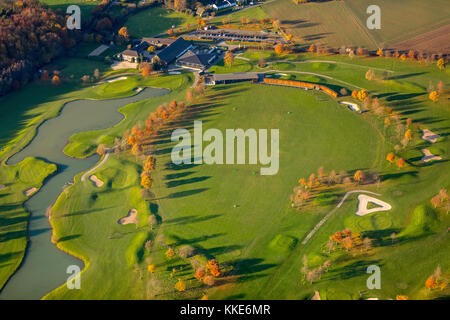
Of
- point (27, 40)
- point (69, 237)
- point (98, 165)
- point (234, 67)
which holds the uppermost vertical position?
point (27, 40)

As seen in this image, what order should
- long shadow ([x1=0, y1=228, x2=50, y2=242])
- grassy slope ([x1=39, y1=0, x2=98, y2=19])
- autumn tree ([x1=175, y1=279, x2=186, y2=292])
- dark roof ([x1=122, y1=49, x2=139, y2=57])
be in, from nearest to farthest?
autumn tree ([x1=175, y1=279, x2=186, y2=292]) → long shadow ([x1=0, y1=228, x2=50, y2=242]) → dark roof ([x1=122, y1=49, x2=139, y2=57]) → grassy slope ([x1=39, y1=0, x2=98, y2=19])

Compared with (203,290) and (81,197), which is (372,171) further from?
(81,197)

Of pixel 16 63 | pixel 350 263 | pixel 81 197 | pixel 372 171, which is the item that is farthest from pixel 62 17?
pixel 350 263

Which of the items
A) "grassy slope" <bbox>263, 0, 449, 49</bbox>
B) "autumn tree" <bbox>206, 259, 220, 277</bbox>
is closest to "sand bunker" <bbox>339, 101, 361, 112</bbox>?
"grassy slope" <bbox>263, 0, 449, 49</bbox>

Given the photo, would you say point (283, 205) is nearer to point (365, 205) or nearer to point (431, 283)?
point (365, 205)

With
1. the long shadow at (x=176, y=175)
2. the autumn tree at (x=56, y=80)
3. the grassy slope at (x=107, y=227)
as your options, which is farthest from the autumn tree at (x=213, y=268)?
the autumn tree at (x=56, y=80)

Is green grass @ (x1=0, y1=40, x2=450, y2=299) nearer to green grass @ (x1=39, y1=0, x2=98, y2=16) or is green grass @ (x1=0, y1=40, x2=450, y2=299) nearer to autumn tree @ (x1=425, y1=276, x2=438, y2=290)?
autumn tree @ (x1=425, y1=276, x2=438, y2=290)

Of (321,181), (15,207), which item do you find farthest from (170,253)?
(15,207)
